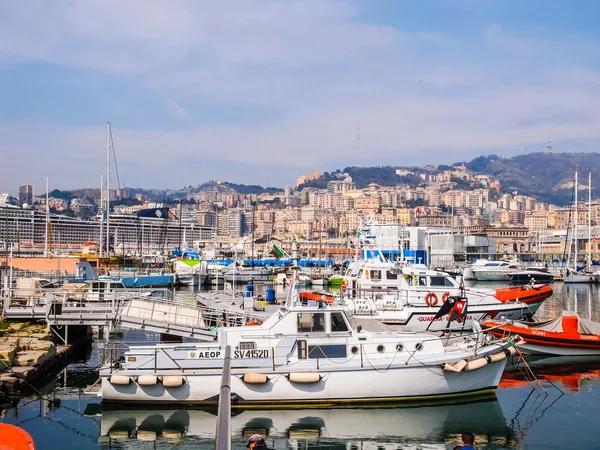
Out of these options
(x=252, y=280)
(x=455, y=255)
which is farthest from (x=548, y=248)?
(x=252, y=280)

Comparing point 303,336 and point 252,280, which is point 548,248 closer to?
point 252,280

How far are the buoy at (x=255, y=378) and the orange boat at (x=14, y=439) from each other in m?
7.65

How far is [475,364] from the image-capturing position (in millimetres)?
16750

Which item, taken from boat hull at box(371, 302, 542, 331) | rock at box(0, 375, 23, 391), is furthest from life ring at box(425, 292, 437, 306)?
rock at box(0, 375, 23, 391)

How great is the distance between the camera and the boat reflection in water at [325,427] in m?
14.6

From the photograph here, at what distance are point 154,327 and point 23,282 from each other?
13026 mm

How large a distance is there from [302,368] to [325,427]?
5.26 feet

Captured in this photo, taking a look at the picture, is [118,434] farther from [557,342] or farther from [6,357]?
[557,342]

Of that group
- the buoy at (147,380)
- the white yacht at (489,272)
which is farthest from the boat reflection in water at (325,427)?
the white yacht at (489,272)

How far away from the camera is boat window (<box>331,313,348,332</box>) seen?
1678 centimetres

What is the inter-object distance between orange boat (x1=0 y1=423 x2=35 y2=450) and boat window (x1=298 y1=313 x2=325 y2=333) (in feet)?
29.1

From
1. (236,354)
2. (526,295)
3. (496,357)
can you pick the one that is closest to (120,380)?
(236,354)

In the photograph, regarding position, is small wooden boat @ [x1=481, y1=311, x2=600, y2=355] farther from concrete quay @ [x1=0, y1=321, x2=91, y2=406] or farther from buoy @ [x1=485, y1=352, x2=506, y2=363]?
concrete quay @ [x1=0, y1=321, x2=91, y2=406]

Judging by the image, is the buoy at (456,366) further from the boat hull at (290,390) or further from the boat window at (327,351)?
the boat window at (327,351)
